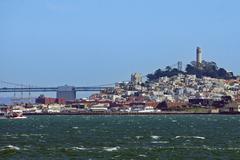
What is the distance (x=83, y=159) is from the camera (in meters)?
46.3

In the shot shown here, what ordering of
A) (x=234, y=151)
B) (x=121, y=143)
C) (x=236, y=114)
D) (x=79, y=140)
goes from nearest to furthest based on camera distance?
(x=234, y=151)
(x=121, y=143)
(x=79, y=140)
(x=236, y=114)

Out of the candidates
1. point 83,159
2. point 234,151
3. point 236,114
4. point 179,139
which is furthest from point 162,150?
point 236,114

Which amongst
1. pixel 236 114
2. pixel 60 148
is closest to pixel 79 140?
pixel 60 148

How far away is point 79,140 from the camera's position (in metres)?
65.7

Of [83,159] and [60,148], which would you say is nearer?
[83,159]

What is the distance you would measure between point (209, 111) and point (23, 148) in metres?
143

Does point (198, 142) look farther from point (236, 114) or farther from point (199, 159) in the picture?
point (236, 114)

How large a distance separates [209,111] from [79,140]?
Result: 132 m

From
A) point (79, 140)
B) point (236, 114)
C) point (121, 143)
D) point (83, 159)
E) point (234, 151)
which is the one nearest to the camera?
point (83, 159)

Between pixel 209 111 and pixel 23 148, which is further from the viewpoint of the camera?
pixel 209 111

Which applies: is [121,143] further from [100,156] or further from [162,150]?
[100,156]

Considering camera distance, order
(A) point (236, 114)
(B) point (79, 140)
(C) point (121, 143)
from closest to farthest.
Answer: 1. (C) point (121, 143)
2. (B) point (79, 140)
3. (A) point (236, 114)

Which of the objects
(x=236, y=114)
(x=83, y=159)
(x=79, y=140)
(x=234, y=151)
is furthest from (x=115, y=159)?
(x=236, y=114)

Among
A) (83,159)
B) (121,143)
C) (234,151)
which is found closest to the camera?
(83,159)
